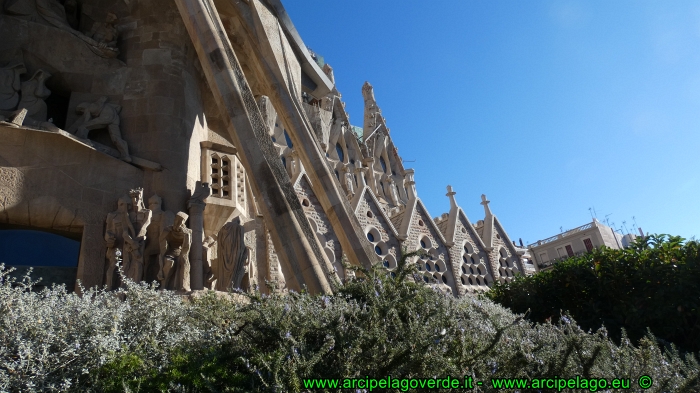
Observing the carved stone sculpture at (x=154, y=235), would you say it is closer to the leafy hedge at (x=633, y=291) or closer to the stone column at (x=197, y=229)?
the stone column at (x=197, y=229)

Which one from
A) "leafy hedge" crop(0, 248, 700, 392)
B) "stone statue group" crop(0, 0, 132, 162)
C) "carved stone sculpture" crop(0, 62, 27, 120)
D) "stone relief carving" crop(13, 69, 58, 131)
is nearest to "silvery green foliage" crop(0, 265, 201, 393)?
"leafy hedge" crop(0, 248, 700, 392)

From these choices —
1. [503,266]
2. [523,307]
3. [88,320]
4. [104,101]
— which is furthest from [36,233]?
[503,266]

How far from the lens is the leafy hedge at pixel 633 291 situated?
7379mm

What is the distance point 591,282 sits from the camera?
852cm

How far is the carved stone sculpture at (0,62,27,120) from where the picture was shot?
6.96 m

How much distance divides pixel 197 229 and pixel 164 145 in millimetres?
1539

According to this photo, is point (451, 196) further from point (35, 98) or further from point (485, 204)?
point (35, 98)

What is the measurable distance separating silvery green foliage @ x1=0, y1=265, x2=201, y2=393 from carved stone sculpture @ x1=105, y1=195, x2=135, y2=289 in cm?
270

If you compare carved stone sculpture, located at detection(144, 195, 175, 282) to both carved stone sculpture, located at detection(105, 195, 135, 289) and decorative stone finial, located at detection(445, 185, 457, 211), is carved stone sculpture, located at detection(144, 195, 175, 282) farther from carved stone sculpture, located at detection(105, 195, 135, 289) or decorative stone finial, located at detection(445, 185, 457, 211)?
decorative stone finial, located at detection(445, 185, 457, 211)

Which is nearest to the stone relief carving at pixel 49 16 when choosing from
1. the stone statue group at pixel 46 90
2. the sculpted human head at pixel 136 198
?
the stone statue group at pixel 46 90

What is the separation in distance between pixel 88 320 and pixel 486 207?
1891 cm

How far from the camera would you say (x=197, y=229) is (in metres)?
7.00

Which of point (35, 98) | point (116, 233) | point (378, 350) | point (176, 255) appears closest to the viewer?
point (378, 350)

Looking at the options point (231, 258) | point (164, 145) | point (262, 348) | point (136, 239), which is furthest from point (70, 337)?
point (164, 145)
